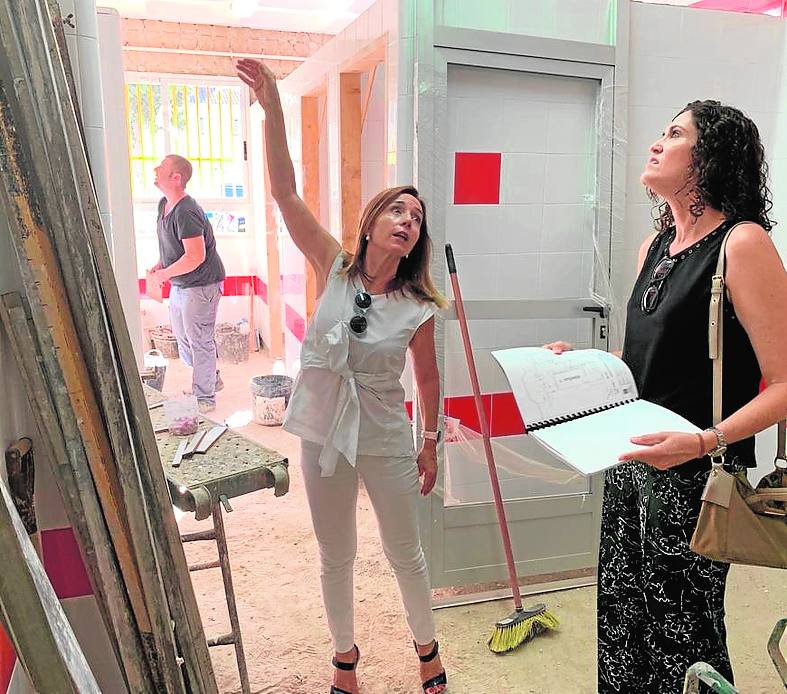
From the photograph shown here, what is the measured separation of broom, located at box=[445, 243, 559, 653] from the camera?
2.25 m

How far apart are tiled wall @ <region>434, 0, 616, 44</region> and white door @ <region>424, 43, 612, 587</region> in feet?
0.34

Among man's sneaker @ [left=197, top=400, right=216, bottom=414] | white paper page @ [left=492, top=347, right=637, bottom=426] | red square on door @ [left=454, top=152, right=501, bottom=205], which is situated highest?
red square on door @ [left=454, top=152, right=501, bottom=205]

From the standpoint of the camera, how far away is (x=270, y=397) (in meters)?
4.43

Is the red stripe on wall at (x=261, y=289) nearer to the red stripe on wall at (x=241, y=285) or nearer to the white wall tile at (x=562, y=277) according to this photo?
the red stripe on wall at (x=241, y=285)

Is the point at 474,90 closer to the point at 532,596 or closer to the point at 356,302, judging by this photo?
the point at 356,302

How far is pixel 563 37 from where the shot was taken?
238 centimetres

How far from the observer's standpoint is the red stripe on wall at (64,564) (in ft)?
4.65

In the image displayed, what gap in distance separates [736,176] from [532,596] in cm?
168

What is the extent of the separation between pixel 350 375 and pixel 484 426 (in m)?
0.68

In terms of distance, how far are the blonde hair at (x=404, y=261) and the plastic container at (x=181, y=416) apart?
0.59 meters

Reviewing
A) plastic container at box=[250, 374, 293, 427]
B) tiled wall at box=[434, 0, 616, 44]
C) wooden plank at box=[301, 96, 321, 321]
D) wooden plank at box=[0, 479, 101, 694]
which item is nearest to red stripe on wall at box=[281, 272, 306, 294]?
wooden plank at box=[301, 96, 321, 321]

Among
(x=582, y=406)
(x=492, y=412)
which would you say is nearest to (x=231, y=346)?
(x=492, y=412)

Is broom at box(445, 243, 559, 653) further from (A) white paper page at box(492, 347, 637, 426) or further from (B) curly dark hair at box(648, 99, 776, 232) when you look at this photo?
(B) curly dark hair at box(648, 99, 776, 232)

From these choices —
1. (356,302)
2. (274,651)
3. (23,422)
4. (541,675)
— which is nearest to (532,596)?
(541,675)
